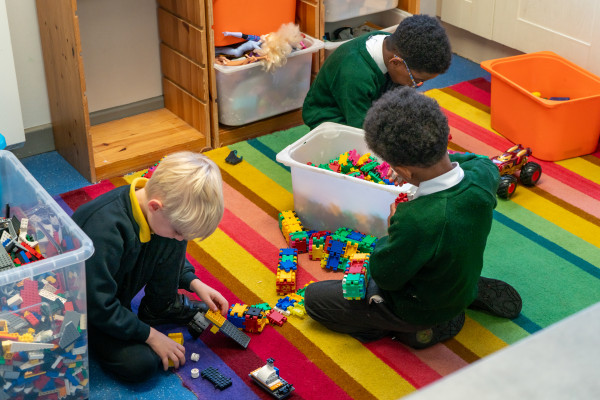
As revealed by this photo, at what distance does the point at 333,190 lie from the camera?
6.81 ft

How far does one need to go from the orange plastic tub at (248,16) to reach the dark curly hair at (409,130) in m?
1.19

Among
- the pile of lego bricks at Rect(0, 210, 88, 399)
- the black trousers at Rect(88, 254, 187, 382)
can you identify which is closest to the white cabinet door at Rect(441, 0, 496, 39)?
the black trousers at Rect(88, 254, 187, 382)

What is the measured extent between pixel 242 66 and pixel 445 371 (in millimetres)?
1303

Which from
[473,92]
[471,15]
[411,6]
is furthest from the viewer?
[471,15]

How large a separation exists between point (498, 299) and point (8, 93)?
5.19 feet

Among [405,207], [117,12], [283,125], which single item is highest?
[117,12]

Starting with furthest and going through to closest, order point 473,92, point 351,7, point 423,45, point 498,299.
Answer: point 473,92
point 351,7
point 423,45
point 498,299

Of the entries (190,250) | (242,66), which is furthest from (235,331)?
(242,66)

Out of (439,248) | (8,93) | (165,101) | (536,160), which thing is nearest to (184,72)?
(165,101)

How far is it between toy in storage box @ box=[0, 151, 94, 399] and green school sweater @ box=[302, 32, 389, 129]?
1.03 m

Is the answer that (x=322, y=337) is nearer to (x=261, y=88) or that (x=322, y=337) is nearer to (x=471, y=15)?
(x=261, y=88)

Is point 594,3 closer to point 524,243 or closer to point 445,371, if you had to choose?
point 524,243

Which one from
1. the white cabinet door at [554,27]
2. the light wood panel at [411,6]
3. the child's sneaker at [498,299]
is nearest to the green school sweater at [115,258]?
the child's sneaker at [498,299]

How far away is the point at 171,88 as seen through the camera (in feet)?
9.09
